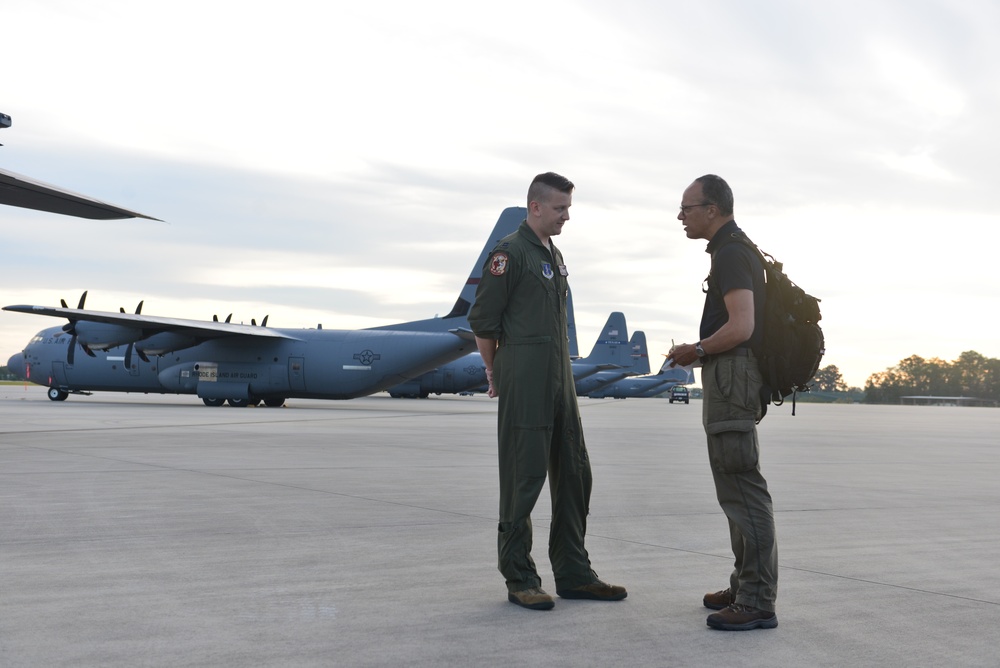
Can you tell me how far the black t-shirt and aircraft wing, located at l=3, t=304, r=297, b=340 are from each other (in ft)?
110

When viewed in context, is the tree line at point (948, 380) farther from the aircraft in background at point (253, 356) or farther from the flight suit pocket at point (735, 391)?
the flight suit pocket at point (735, 391)

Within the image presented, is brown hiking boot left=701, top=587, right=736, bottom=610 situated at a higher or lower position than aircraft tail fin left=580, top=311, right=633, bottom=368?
lower

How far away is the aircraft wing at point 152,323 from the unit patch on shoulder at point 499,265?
32.8 meters

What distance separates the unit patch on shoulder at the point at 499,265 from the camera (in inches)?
212

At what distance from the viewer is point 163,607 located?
4.69m

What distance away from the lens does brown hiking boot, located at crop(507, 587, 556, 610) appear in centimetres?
491

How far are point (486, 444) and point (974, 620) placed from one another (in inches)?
523

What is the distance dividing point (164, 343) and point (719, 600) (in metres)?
37.0

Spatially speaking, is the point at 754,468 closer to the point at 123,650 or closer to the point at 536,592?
the point at 536,592

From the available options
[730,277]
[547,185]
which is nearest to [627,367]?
[547,185]

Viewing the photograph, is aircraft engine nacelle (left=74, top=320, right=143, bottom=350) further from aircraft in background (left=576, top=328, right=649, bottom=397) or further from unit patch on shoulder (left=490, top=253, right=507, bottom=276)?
aircraft in background (left=576, top=328, right=649, bottom=397)

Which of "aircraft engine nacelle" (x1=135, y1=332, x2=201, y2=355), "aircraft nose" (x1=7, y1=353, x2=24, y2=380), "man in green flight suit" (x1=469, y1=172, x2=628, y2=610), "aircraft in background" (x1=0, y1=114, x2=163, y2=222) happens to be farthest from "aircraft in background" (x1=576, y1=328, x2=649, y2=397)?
"man in green flight suit" (x1=469, y1=172, x2=628, y2=610)

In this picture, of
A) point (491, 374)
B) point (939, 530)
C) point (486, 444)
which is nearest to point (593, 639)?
point (491, 374)

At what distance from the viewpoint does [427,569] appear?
5809mm
